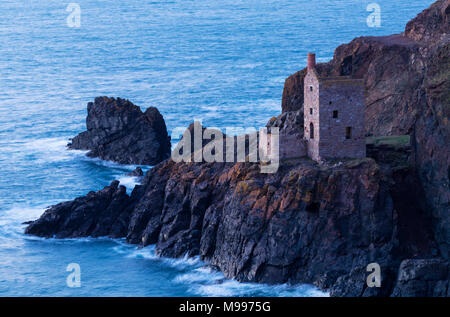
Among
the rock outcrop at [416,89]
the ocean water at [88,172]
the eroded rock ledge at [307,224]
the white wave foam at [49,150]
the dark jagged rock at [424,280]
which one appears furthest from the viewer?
the white wave foam at [49,150]

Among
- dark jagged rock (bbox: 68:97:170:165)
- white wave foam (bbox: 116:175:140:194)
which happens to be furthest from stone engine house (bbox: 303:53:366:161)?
dark jagged rock (bbox: 68:97:170:165)

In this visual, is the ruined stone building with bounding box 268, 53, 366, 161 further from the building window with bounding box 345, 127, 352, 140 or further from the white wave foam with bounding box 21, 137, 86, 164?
the white wave foam with bounding box 21, 137, 86, 164

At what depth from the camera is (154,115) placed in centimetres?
12838

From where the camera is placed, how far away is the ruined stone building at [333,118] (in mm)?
85750

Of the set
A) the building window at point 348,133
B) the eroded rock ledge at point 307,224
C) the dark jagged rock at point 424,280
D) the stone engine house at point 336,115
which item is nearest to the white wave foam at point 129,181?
the eroded rock ledge at point 307,224

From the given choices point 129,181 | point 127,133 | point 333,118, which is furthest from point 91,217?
point 333,118

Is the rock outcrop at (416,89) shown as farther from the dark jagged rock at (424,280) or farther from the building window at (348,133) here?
the dark jagged rock at (424,280)

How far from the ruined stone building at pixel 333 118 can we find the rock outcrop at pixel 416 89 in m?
7.04

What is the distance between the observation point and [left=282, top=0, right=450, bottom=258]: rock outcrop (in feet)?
285

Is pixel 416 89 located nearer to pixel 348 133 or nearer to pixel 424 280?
pixel 348 133

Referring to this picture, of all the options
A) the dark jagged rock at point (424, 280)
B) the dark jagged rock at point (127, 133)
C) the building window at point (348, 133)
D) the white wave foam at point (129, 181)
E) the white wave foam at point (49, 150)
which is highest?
the building window at point (348, 133)

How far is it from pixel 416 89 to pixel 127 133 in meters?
44.6

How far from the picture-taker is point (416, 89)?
10206 cm

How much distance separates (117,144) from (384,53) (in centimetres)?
4142
